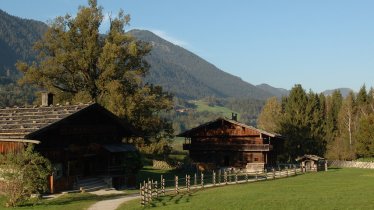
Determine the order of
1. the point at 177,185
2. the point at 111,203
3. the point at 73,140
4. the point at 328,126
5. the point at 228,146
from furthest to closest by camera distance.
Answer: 1. the point at 328,126
2. the point at 228,146
3. the point at 73,140
4. the point at 177,185
5. the point at 111,203

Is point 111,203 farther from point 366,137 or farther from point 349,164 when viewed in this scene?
point 366,137

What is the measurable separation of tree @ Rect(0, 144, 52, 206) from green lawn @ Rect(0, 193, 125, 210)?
0.77m

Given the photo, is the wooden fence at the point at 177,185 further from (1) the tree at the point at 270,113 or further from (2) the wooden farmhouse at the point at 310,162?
(1) the tree at the point at 270,113

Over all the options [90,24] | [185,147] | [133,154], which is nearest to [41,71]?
[90,24]

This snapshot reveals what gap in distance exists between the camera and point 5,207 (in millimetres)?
28141

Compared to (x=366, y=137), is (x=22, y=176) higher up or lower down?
lower down

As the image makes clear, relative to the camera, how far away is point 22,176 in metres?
28.5

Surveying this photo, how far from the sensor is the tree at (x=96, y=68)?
49750 mm

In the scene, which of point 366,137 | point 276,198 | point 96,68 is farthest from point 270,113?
point 276,198

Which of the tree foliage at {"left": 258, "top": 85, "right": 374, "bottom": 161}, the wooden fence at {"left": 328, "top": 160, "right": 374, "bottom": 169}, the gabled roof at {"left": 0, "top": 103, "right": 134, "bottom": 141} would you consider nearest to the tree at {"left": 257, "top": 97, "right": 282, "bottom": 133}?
the tree foliage at {"left": 258, "top": 85, "right": 374, "bottom": 161}

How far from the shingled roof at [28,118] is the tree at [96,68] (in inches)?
478

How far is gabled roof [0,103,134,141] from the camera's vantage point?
32.1m

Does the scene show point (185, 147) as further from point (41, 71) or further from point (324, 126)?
point (324, 126)

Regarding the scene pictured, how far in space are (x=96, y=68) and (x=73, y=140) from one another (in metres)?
17.7
